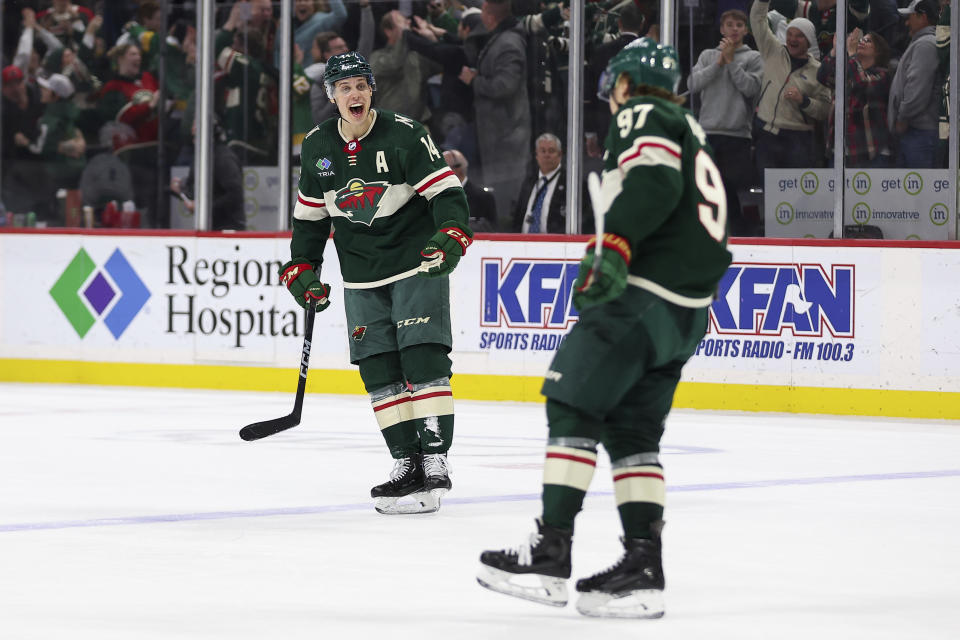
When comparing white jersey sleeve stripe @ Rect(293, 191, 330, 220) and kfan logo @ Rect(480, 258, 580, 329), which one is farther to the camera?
kfan logo @ Rect(480, 258, 580, 329)

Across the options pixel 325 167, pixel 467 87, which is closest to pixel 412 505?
pixel 325 167

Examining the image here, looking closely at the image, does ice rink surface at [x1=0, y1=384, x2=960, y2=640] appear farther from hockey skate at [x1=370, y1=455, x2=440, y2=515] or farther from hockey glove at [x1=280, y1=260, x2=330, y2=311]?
hockey glove at [x1=280, y1=260, x2=330, y2=311]

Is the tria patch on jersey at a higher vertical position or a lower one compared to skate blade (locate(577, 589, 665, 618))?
higher

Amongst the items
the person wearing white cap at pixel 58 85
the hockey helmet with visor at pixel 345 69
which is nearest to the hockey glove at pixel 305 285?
the hockey helmet with visor at pixel 345 69

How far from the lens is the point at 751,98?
9.97 m

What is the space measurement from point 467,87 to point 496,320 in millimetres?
1649

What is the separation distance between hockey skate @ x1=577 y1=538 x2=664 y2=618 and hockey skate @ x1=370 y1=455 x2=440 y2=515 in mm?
1689

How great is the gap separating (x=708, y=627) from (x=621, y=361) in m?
0.58

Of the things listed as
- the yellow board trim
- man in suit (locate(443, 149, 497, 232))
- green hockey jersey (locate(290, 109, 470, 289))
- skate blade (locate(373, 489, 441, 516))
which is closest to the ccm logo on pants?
green hockey jersey (locate(290, 109, 470, 289))

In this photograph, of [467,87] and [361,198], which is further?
[467,87]

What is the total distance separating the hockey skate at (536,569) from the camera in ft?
12.3

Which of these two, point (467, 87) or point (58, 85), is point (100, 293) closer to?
point (58, 85)

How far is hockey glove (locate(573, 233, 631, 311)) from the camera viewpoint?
3676 millimetres

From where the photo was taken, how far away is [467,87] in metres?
10.8
